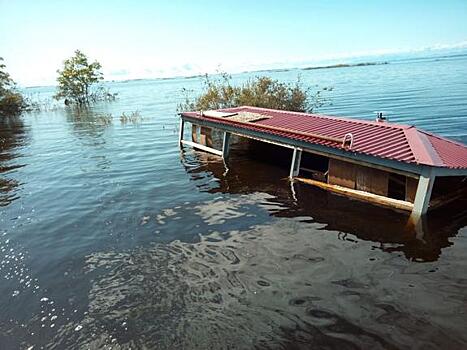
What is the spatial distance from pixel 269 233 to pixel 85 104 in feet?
185

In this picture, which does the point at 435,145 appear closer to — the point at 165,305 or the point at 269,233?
the point at 269,233

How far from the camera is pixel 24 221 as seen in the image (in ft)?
38.2

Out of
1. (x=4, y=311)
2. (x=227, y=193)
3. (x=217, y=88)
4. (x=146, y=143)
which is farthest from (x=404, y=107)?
(x=4, y=311)

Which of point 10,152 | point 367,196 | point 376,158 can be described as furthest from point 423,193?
point 10,152

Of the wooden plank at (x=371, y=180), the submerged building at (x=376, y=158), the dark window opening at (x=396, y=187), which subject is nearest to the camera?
the submerged building at (x=376, y=158)

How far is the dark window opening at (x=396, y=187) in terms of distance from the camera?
12.1 meters

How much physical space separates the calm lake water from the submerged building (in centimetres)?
56

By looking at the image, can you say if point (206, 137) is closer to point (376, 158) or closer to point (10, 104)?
point (376, 158)

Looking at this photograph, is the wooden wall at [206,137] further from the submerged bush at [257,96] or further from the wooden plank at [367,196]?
the wooden plank at [367,196]

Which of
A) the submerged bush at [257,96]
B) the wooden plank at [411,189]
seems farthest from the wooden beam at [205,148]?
the wooden plank at [411,189]

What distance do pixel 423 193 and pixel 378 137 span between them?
2.96 meters

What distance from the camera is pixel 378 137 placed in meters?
12.1

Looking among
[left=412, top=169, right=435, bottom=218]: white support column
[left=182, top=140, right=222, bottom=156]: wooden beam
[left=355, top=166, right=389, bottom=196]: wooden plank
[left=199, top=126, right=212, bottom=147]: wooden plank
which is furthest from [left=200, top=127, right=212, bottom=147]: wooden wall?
[left=412, top=169, right=435, bottom=218]: white support column

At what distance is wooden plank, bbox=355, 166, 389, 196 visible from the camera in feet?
36.4
